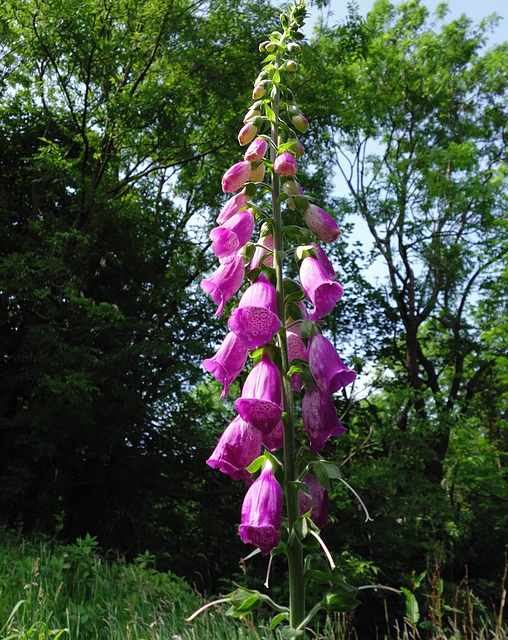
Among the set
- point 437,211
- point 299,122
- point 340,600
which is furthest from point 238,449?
point 437,211

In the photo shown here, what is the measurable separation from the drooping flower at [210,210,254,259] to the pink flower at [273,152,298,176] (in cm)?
18

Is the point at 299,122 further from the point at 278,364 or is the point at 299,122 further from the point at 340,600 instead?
the point at 340,600

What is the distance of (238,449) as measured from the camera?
5.39 feet

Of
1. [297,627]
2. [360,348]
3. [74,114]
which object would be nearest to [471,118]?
[360,348]

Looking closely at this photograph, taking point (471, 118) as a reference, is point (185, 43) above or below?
below

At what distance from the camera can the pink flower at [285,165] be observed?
1821 millimetres

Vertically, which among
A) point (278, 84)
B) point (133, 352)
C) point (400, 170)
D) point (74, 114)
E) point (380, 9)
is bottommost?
point (278, 84)

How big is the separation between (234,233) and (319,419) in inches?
27.8

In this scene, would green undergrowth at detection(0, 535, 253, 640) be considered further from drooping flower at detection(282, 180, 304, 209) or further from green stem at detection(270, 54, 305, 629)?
drooping flower at detection(282, 180, 304, 209)

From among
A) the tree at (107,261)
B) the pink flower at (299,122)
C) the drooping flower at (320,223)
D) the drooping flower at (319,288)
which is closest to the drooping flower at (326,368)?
the drooping flower at (319,288)

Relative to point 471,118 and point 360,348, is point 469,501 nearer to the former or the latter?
point 360,348

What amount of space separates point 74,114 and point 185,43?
87.3 inches

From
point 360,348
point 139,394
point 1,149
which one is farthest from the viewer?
point 360,348

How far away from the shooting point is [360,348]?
13.5 m
